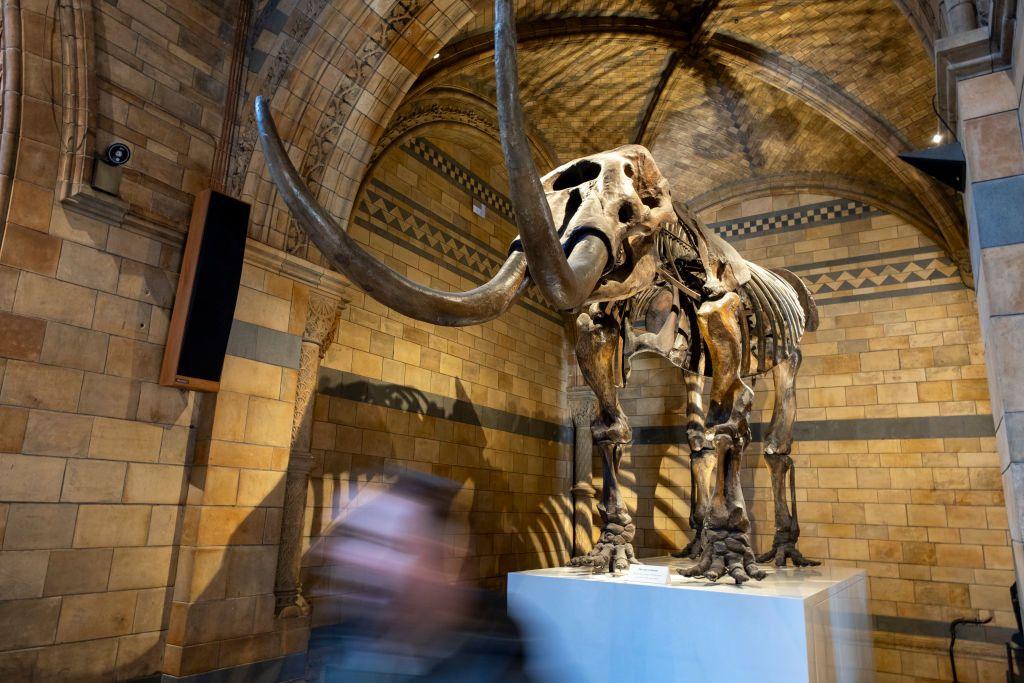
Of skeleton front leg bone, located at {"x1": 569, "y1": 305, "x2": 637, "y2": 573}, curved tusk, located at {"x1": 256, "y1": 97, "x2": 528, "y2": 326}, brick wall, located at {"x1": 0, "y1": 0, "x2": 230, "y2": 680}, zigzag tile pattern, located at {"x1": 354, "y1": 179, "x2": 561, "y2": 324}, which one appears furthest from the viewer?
zigzag tile pattern, located at {"x1": 354, "y1": 179, "x2": 561, "y2": 324}

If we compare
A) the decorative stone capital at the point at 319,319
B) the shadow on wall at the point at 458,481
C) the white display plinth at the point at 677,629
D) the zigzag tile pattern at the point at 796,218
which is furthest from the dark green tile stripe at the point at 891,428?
the decorative stone capital at the point at 319,319

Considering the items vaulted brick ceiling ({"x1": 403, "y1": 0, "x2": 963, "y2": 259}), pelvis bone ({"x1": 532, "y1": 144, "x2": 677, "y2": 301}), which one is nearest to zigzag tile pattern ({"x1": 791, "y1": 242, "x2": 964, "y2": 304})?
vaulted brick ceiling ({"x1": 403, "y1": 0, "x2": 963, "y2": 259})

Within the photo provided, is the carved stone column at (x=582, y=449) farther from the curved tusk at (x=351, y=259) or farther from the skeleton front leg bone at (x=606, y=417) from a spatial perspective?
the curved tusk at (x=351, y=259)

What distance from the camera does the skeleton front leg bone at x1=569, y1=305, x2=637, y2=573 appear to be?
363 cm

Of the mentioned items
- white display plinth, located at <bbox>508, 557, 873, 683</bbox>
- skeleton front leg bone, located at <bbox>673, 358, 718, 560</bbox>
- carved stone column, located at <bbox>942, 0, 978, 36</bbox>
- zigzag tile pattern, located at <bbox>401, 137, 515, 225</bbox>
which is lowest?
white display plinth, located at <bbox>508, 557, 873, 683</bbox>

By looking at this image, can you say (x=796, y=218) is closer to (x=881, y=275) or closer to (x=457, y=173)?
(x=881, y=275)

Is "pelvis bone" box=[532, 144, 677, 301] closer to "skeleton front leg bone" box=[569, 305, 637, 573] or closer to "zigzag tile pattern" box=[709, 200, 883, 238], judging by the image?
"skeleton front leg bone" box=[569, 305, 637, 573]

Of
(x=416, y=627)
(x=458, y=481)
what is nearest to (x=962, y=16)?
(x=416, y=627)

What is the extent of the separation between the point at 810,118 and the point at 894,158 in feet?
3.64

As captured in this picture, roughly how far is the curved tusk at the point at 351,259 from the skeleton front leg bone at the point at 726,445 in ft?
7.46

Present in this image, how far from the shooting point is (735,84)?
25.3ft

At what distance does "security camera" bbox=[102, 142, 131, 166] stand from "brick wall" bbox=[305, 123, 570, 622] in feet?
7.05

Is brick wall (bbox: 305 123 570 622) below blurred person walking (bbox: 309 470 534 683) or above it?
above

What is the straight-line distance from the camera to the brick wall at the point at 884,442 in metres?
6.85
